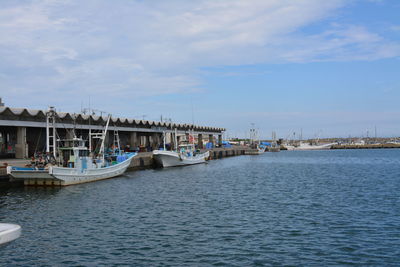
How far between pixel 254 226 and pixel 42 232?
1243 centimetres

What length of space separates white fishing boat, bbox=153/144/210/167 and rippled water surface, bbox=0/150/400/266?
110ft

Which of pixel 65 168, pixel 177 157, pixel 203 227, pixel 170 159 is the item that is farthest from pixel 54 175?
pixel 177 157

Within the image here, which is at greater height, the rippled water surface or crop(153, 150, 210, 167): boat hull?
crop(153, 150, 210, 167): boat hull

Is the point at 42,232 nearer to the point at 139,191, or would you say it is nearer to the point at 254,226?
the point at 254,226

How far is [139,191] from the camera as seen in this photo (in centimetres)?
3953

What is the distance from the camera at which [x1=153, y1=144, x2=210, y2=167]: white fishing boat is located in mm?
72812

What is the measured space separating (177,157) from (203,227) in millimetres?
53165

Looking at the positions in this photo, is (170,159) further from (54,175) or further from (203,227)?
(203,227)

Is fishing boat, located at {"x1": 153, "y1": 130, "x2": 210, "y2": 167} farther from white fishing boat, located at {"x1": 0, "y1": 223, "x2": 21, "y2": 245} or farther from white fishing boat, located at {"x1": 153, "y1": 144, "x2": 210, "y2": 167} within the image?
white fishing boat, located at {"x1": 0, "y1": 223, "x2": 21, "y2": 245}

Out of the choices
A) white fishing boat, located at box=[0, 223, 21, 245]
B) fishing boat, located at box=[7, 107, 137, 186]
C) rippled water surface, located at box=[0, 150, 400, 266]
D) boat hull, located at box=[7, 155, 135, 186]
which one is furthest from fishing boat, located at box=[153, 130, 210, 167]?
white fishing boat, located at box=[0, 223, 21, 245]

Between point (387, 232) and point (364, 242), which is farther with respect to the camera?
point (387, 232)

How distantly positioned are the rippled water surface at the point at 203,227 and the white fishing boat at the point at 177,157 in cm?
3347

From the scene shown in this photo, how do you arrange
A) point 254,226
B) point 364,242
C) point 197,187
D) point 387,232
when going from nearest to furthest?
point 364,242
point 387,232
point 254,226
point 197,187

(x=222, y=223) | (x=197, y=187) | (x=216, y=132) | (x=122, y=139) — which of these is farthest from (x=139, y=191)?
(x=216, y=132)
